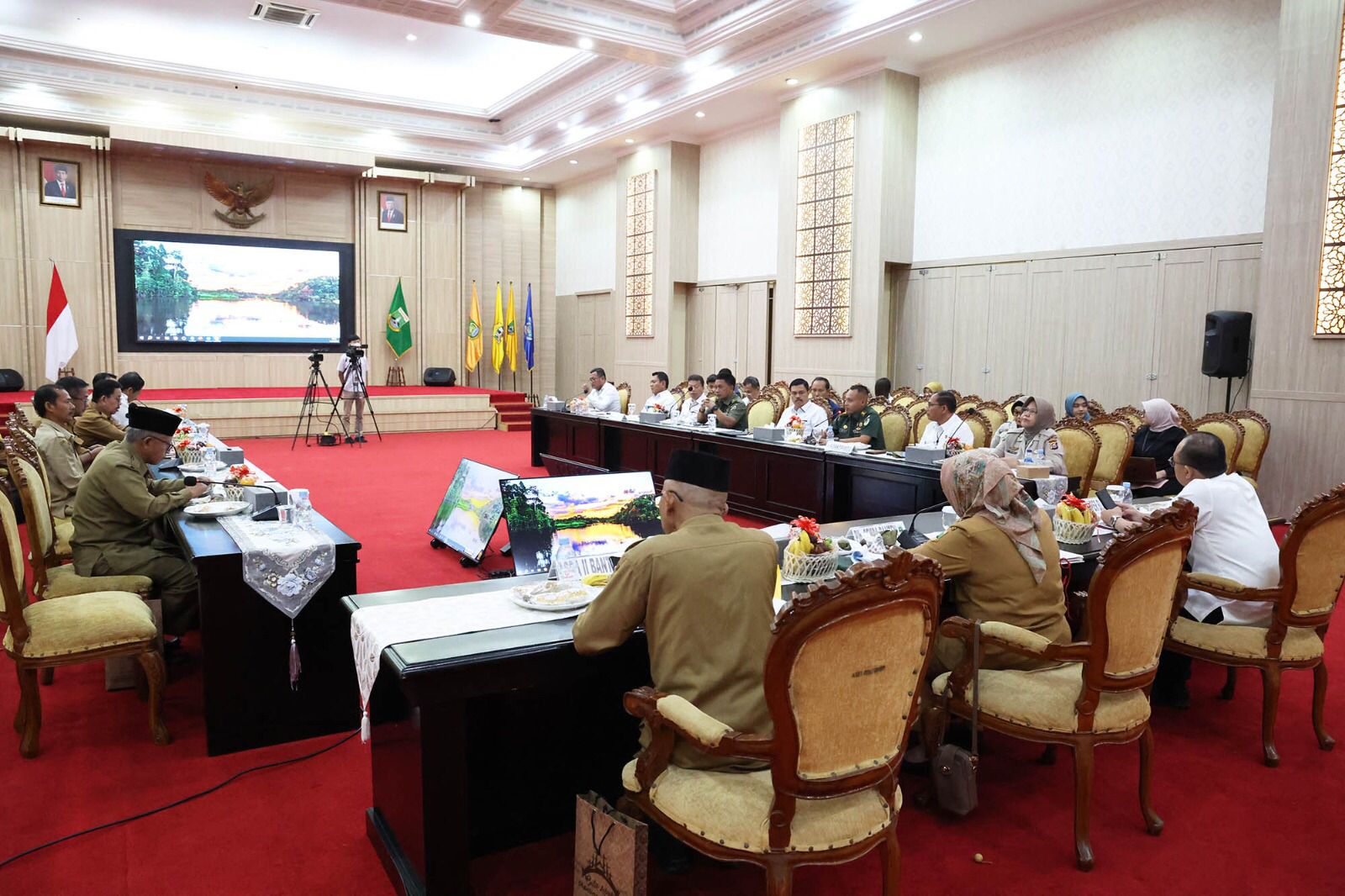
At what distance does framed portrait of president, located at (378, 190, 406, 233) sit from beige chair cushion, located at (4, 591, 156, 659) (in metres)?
12.9

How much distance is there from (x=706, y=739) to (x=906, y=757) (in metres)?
1.40

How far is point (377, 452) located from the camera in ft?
36.7

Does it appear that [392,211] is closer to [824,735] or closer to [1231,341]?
Answer: [1231,341]

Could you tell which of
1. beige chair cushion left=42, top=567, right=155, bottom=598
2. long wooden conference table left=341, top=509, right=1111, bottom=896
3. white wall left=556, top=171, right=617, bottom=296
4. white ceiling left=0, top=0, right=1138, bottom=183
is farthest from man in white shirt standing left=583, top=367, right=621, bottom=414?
long wooden conference table left=341, top=509, right=1111, bottom=896

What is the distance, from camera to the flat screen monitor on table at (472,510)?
18.0 feet

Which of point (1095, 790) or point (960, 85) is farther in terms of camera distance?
point (960, 85)

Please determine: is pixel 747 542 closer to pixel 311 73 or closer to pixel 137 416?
pixel 137 416

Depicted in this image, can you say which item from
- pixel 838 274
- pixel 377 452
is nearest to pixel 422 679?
pixel 838 274

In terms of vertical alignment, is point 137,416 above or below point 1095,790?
above

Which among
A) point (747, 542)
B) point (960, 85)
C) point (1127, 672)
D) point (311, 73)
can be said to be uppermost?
point (311, 73)

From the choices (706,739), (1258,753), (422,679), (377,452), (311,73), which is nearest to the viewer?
(706,739)

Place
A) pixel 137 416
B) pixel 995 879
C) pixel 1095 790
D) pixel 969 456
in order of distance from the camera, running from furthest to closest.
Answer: pixel 137 416 → pixel 1095 790 → pixel 969 456 → pixel 995 879

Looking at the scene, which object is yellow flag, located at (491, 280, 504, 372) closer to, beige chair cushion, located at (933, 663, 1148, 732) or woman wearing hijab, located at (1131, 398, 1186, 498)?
woman wearing hijab, located at (1131, 398, 1186, 498)

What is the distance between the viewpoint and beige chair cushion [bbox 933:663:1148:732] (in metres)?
2.48
